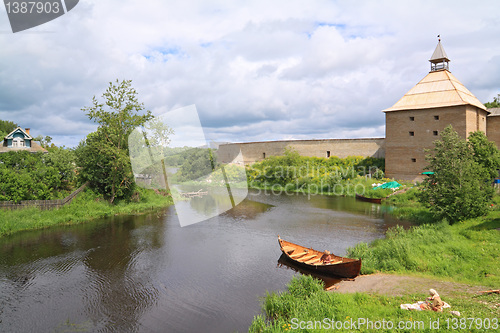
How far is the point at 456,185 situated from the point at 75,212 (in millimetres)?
19938

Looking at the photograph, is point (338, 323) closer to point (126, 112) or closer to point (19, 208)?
point (19, 208)

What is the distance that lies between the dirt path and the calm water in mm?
2179

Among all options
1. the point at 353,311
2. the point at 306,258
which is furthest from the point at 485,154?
the point at 353,311

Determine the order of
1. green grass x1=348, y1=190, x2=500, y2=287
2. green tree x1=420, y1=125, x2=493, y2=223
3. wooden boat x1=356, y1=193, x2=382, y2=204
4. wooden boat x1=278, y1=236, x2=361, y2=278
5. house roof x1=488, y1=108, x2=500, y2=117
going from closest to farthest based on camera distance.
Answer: green grass x1=348, y1=190, x2=500, y2=287, wooden boat x1=278, y1=236, x2=361, y2=278, green tree x1=420, y1=125, x2=493, y2=223, wooden boat x1=356, y1=193, x2=382, y2=204, house roof x1=488, y1=108, x2=500, y2=117

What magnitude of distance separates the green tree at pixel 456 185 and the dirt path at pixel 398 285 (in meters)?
6.90

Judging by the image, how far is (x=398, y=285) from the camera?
8922 millimetres

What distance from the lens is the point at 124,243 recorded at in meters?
14.5

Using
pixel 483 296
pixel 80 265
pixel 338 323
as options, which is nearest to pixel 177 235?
pixel 80 265

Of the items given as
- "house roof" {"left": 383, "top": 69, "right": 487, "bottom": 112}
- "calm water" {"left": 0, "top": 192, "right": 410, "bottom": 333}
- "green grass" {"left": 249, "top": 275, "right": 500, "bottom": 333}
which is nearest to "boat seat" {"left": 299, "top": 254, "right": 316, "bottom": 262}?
"calm water" {"left": 0, "top": 192, "right": 410, "bottom": 333}

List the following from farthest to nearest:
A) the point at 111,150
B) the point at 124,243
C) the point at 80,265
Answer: the point at 111,150 < the point at 124,243 < the point at 80,265

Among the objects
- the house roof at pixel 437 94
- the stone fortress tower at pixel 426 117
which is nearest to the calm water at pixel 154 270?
the stone fortress tower at pixel 426 117

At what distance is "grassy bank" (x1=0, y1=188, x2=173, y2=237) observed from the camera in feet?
53.1

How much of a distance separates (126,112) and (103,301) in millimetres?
16581

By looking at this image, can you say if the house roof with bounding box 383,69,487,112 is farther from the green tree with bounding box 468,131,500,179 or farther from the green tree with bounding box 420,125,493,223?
the green tree with bounding box 420,125,493,223
